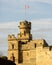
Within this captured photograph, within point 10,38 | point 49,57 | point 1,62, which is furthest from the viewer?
point 10,38

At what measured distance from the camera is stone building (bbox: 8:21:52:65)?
234ft

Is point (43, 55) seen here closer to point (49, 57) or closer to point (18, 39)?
point (49, 57)

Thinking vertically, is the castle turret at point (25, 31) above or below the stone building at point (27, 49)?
above

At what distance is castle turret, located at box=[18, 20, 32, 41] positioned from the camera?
77188 mm

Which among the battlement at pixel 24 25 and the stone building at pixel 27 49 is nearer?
the stone building at pixel 27 49

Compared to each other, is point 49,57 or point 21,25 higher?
point 21,25

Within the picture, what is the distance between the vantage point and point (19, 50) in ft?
246

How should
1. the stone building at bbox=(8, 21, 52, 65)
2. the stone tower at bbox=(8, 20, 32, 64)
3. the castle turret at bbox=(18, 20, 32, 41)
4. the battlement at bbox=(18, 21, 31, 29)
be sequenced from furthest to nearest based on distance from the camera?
the battlement at bbox=(18, 21, 31, 29), the castle turret at bbox=(18, 20, 32, 41), the stone tower at bbox=(8, 20, 32, 64), the stone building at bbox=(8, 21, 52, 65)

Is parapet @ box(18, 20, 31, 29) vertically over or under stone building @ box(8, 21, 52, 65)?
over

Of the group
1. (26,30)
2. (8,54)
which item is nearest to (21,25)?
(26,30)

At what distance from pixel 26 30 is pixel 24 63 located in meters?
8.41

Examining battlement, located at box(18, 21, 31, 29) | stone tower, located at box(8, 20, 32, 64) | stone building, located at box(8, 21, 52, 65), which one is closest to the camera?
stone building, located at box(8, 21, 52, 65)

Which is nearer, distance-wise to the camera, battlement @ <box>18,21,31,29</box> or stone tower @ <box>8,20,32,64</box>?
stone tower @ <box>8,20,32,64</box>

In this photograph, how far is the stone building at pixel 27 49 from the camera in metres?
71.4
